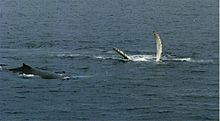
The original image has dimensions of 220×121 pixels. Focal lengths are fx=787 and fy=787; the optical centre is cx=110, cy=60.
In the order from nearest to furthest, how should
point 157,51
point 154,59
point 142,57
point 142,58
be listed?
1. point 157,51
2. point 154,59
3. point 142,58
4. point 142,57

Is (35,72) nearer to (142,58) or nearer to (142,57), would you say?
(142,58)

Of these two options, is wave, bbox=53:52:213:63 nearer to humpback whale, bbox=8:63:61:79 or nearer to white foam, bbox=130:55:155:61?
white foam, bbox=130:55:155:61

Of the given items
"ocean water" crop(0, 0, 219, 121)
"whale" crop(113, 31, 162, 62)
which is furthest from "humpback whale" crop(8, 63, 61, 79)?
"whale" crop(113, 31, 162, 62)

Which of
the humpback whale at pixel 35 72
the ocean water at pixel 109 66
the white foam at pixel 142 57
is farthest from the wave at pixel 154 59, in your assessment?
the humpback whale at pixel 35 72

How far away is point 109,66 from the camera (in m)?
94.7

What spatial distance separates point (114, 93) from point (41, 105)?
28.8 feet

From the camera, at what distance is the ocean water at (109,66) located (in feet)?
239

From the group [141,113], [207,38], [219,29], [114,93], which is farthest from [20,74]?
[219,29]

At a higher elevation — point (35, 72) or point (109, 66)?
point (109, 66)

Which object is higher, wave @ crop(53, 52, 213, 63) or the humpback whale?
wave @ crop(53, 52, 213, 63)

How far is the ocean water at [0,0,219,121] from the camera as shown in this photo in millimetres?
72812

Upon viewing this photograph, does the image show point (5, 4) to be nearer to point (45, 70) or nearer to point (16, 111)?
point (45, 70)

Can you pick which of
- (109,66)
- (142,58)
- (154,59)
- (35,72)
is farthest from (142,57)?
(35,72)

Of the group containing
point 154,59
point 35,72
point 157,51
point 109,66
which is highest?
point 157,51
